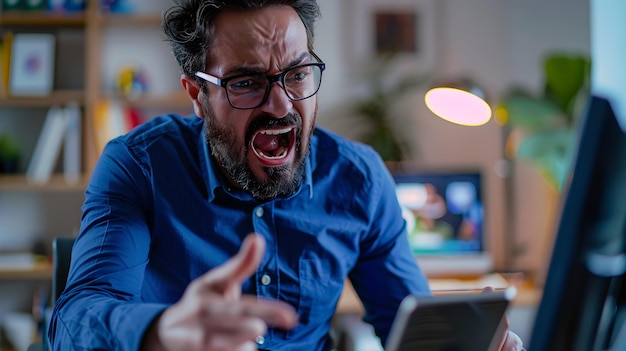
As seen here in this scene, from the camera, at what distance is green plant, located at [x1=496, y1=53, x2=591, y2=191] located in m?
3.68

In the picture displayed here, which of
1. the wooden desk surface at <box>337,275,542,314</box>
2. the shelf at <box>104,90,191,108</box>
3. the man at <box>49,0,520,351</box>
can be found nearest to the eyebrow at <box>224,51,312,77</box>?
the man at <box>49,0,520,351</box>

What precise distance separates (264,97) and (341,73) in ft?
9.43

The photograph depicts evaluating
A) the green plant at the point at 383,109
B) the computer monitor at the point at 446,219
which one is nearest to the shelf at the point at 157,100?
the green plant at the point at 383,109

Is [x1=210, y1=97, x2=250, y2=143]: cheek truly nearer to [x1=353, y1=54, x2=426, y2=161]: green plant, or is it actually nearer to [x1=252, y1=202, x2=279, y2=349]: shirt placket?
[x1=252, y1=202, x2=279, y2=349]: shirt placket

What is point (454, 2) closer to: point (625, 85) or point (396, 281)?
point (625, 85)

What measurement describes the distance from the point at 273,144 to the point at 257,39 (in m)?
0.19

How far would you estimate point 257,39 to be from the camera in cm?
132

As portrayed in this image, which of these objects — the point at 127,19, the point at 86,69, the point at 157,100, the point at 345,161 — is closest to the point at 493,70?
the point at 157,100

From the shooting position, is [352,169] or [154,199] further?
[352,169]

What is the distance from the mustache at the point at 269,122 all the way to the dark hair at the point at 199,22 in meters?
0.16

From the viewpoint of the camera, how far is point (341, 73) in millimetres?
4152

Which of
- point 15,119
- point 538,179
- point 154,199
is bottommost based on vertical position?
point 538,179

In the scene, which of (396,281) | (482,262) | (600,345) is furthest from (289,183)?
(482,262)

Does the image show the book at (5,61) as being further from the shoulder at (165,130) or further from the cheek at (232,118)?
the cheek at (232,118)
